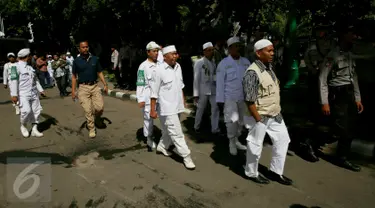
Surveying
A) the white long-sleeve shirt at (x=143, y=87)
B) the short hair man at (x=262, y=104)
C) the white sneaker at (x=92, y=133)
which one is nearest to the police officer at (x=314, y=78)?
the short hair man at (x=262, y=104)

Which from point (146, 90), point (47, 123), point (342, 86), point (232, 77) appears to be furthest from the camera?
point (47, 123)

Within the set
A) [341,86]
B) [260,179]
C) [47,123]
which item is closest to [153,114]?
[260,179]

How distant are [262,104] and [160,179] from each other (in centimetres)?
173

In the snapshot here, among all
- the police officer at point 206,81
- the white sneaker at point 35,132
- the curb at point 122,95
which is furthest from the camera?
the curb at point 122,95

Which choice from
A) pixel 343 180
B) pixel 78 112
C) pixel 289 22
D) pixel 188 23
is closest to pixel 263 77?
pixel 343 180

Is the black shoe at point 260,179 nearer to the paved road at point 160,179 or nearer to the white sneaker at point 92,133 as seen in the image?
Answer: the paved road at point 160,179

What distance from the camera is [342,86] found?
195 inches

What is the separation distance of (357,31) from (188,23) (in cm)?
864

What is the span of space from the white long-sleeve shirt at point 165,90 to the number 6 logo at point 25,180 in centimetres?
195

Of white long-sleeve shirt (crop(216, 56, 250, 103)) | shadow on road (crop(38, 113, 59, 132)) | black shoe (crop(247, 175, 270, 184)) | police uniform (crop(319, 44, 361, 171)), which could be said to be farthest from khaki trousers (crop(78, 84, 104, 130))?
police uniform (crop(319, 44, 361, 171))

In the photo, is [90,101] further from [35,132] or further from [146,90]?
[146,90]

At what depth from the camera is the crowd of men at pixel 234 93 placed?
4254 millimetres

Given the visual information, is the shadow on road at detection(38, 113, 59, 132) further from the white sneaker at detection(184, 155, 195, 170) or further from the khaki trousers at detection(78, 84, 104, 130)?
the white sneaker at detection(184, 155, 195, 170)

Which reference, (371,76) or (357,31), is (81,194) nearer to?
(357,31)
